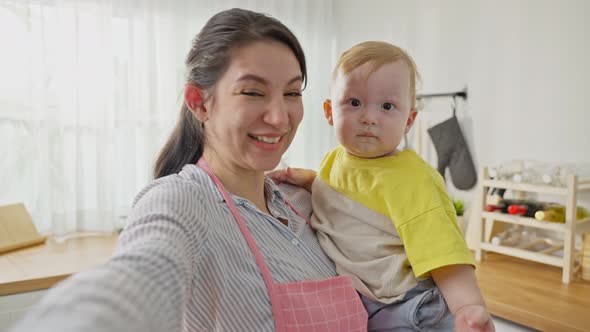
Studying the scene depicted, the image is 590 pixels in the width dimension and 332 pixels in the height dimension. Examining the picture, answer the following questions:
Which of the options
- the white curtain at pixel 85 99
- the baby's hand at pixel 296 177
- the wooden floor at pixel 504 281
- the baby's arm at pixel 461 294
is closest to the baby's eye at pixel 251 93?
the baby's hand at pixel 296 177

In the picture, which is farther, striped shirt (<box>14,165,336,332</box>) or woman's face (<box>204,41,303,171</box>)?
woman's face (<box>204,41,303,171</box>)

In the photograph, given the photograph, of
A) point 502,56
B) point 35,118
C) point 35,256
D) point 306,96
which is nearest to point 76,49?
point 35,118

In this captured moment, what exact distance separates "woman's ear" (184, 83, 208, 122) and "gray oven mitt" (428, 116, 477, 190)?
1.70 m

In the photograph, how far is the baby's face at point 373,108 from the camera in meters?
0.91

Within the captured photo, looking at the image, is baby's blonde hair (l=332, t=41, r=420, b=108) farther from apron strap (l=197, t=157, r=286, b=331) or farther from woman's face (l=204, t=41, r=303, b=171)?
apron strap (l=197, t=157, r=286, b=331)

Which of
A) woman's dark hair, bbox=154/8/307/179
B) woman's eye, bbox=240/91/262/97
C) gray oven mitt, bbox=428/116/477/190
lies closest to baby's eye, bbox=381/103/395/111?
woman's dark hair, bbox=154/8/307/179

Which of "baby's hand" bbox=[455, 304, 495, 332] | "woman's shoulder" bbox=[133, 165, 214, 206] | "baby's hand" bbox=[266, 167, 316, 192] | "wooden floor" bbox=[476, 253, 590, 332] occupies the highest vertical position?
"woman's shoulder" bbox=[133, 165, 214, 206]

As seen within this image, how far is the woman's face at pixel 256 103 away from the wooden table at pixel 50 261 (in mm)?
803

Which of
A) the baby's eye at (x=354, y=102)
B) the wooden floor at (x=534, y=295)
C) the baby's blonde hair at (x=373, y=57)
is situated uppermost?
the baby's blonde hair at (x=373, y=57)

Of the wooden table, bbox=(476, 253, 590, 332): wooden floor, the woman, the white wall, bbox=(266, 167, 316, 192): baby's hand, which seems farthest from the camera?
the white wall

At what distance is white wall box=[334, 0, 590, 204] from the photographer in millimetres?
1838

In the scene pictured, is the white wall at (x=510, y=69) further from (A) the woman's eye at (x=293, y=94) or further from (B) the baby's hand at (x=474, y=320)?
(A) the woman's eye at (x=293, y=94)

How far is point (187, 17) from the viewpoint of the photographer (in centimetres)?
234

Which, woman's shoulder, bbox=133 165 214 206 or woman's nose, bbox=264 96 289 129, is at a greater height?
woman's nose, bbox=264 96 289 129
